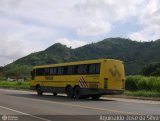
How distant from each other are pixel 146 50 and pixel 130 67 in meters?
14.0

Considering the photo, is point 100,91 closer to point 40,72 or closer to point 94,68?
point 94,68

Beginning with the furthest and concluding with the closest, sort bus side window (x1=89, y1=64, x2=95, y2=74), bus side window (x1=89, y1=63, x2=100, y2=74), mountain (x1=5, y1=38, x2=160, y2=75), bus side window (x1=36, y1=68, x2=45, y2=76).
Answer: mountain (x1=5, y1=38, x2=160, y2=75)
bus side window (x1=36, y1=68, x2=45, y2=76)
bus side window (x1=89, y1=64, x2=95, y2=74)
bus side window (x1=89, y1=63, x2=100, y2=74)

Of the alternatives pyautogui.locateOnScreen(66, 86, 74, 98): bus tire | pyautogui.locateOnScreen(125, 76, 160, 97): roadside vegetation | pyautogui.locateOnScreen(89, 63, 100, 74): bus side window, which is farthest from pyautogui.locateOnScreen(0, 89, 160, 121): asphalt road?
pyautogui.locateOnScreen(125, 76, 160, 97): roadside vegetation

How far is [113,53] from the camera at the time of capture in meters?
118

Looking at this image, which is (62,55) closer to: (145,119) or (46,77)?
Answer: (46,77)

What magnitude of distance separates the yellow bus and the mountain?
6374 centimetres

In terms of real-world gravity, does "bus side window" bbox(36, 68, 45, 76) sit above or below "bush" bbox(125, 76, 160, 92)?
above

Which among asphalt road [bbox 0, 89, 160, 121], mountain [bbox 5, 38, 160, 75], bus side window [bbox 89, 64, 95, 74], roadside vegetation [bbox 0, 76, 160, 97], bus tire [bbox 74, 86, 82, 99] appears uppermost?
mountain [bbox 5, 38, 160, 75]

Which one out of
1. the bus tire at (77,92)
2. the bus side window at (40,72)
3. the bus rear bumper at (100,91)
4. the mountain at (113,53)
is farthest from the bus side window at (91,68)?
the mountain at (113,53)

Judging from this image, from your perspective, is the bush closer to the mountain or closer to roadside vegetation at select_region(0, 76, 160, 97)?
roadside vegetation at select_region(0, 76, 160, 97)

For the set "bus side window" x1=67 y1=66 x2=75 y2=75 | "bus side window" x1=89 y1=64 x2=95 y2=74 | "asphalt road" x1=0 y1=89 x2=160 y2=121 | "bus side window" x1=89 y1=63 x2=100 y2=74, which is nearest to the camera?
"asphalt road" x1=0 y1=89 x2=160 y2=121

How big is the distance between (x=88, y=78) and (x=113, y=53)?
8717 cm

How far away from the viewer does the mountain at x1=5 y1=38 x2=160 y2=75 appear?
347 feet

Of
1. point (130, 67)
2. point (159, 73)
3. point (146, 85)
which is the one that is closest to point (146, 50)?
point (130, 67)
